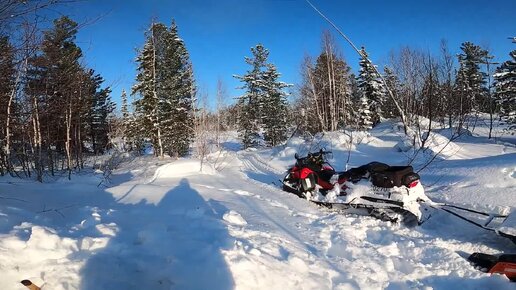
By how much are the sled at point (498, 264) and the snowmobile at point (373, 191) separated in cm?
168

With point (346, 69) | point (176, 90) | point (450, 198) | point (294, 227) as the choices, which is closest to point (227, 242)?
point (294, 227)

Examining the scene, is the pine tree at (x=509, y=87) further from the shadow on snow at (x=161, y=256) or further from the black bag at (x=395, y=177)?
the shadow on snow at (x=161, y=256)

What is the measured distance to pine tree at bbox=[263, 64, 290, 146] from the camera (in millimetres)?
34438

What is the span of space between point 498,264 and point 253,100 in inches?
1304

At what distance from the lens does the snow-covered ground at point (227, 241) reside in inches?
130

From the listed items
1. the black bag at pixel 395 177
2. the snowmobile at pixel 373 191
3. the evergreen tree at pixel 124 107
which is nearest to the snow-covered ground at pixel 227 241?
Answer: the snowmobile at pixel 373 191

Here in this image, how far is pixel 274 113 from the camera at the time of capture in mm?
34688

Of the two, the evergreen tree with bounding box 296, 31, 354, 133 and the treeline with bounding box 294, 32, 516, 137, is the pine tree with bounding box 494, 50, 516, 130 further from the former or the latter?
the evergreen tree with bounding box 296, 31, 354, 133

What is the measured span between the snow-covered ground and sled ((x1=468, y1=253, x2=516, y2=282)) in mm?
92

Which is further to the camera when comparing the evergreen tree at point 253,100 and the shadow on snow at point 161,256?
the evergreen tree at point 253,100

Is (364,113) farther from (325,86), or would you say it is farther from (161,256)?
(161,256)

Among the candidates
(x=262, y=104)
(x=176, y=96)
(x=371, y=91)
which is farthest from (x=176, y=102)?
(x=371, y=91)

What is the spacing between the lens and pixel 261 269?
11.6 ft

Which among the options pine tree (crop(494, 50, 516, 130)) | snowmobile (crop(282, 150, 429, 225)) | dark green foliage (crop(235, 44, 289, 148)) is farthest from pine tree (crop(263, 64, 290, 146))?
snowmobile (crop(282, 150, 429, 225))
